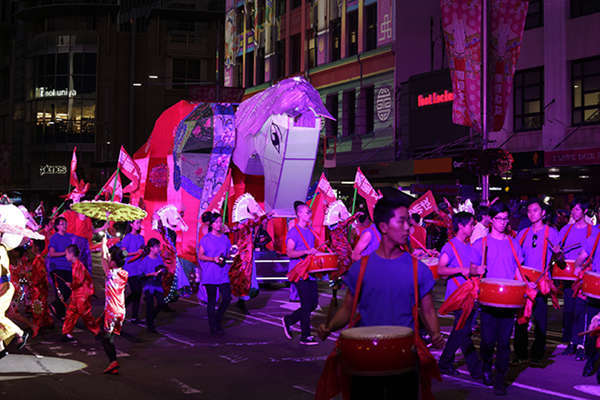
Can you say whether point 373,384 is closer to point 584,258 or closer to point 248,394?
point 248,394

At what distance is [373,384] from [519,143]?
2574 cm

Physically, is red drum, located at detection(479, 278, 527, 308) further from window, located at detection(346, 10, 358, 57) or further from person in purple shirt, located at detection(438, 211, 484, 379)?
window, located at detection(346, 10, 358, 57)

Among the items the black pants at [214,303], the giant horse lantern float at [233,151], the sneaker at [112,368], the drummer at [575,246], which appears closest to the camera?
the sneaker at [112,368]

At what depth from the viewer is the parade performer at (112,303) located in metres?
9.45

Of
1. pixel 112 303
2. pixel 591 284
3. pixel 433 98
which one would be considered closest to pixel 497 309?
pixel 591 284

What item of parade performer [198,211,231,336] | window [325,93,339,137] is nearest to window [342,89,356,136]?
window [325,93,339,137]

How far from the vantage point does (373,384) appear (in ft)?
16.6

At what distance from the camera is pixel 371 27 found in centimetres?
3853

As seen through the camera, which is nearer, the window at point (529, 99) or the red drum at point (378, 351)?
the red drum at point (378, 351)

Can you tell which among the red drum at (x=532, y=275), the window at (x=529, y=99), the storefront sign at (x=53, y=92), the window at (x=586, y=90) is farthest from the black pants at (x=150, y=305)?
the storefront sign at (x=53, y=92)

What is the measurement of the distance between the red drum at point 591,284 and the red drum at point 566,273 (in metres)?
1.57

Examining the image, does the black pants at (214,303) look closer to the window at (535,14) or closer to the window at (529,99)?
the window at (529,99)

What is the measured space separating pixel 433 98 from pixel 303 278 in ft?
76.1

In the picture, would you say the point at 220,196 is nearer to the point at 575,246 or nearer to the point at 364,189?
the point at 364,189
